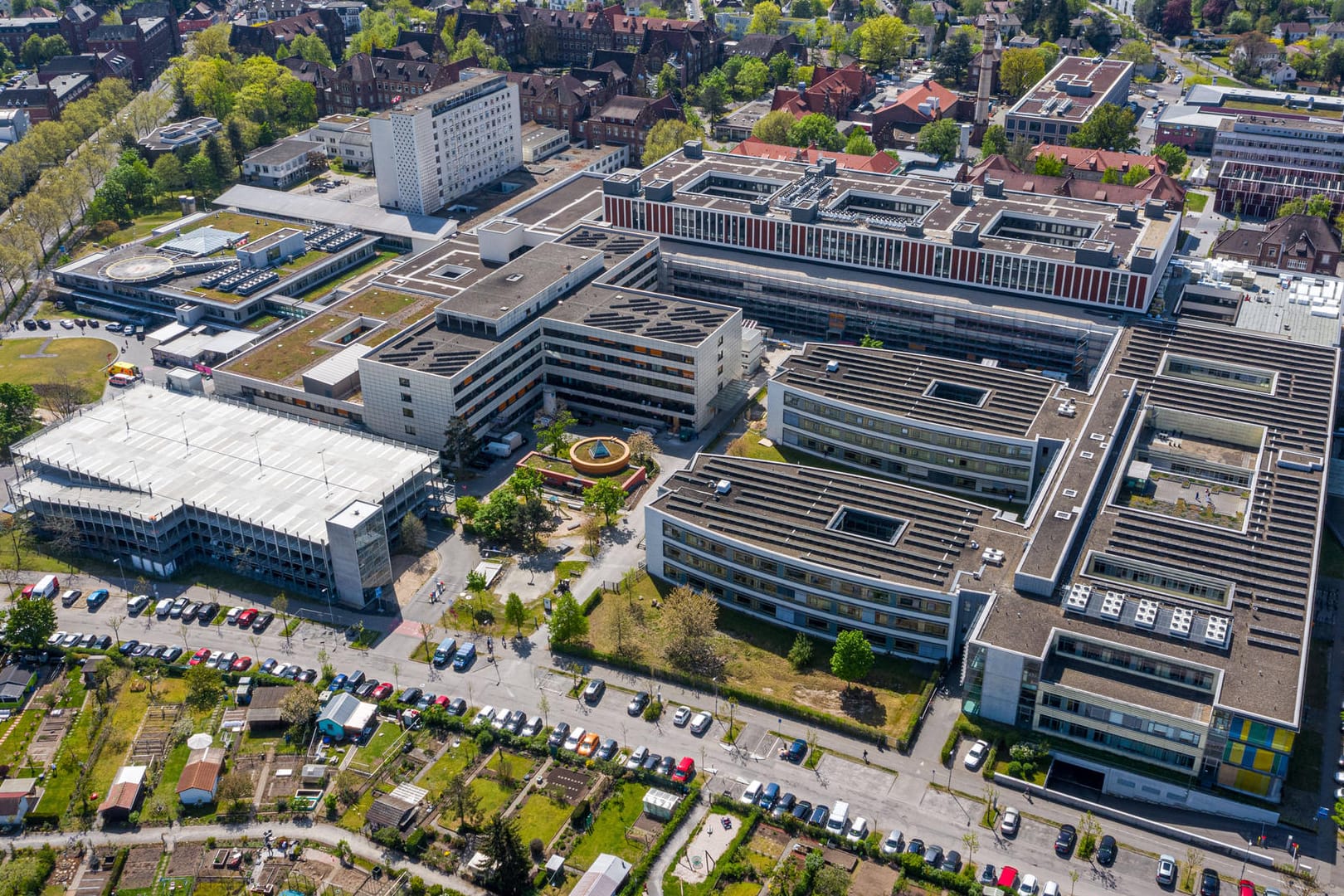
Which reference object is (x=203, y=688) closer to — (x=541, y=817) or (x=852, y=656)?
(x=541, y=817)

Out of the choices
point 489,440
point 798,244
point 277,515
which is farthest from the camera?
point 798,244

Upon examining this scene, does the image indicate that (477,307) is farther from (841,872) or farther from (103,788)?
(841,872)

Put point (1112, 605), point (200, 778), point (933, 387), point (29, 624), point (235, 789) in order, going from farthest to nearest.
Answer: point (933, 387) → point (29, 624) → point (1112, 605) → point (200, 778) → point (235, 789)

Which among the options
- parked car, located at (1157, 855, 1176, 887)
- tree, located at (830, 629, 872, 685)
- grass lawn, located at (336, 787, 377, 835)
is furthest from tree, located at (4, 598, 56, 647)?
parked car, located at (1157, 855, 1176, 887)

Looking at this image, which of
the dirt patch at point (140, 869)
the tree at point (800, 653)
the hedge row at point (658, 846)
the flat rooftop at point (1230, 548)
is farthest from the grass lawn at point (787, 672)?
the dirt patch at point (140, 869)

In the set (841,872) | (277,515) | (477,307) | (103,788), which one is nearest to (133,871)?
(103,788)

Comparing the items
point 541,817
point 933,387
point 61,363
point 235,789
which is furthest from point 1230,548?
point 61,363
